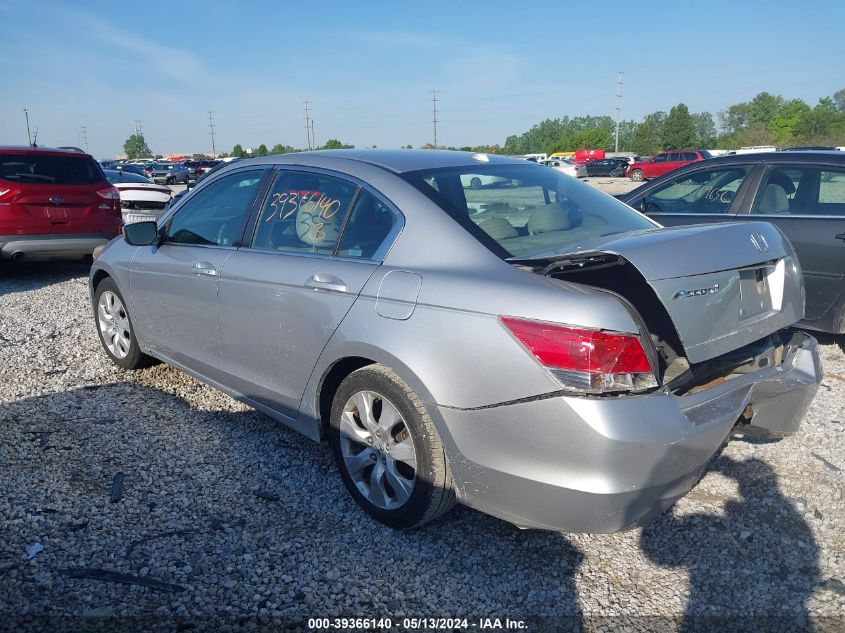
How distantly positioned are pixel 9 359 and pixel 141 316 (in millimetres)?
1646

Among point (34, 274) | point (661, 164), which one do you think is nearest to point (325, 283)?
point (34, 274)

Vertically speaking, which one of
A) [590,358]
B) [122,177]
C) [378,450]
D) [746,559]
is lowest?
[746,559]

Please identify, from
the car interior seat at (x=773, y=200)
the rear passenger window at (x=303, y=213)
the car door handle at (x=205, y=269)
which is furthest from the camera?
the car interior seat at (x=773, y=200)

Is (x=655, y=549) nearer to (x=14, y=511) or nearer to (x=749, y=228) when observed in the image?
(x=749, y=228)

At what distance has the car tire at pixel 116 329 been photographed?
5008 mm

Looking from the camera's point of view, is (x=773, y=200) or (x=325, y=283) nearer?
(x=325, y=283)

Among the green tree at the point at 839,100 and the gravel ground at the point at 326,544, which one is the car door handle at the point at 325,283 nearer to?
the gravel ground at the point at 326,544

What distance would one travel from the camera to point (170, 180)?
3856 cm

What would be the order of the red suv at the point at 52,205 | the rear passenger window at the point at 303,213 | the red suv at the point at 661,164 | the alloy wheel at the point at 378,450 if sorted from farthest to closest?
1. the red suv at the point at 661,164
2. the red suv at the point at 52,205
3. the rear passenger window at the point at 303,213
4. the alloy wheel at the point at 378,450

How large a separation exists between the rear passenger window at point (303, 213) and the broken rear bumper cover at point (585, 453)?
1.17m

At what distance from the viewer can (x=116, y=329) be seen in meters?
5.21

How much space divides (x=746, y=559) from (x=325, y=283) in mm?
2184

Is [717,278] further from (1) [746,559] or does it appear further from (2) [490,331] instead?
(1) [746,559]

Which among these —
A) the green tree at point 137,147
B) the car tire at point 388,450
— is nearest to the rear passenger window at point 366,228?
the car tire at point 388,450
